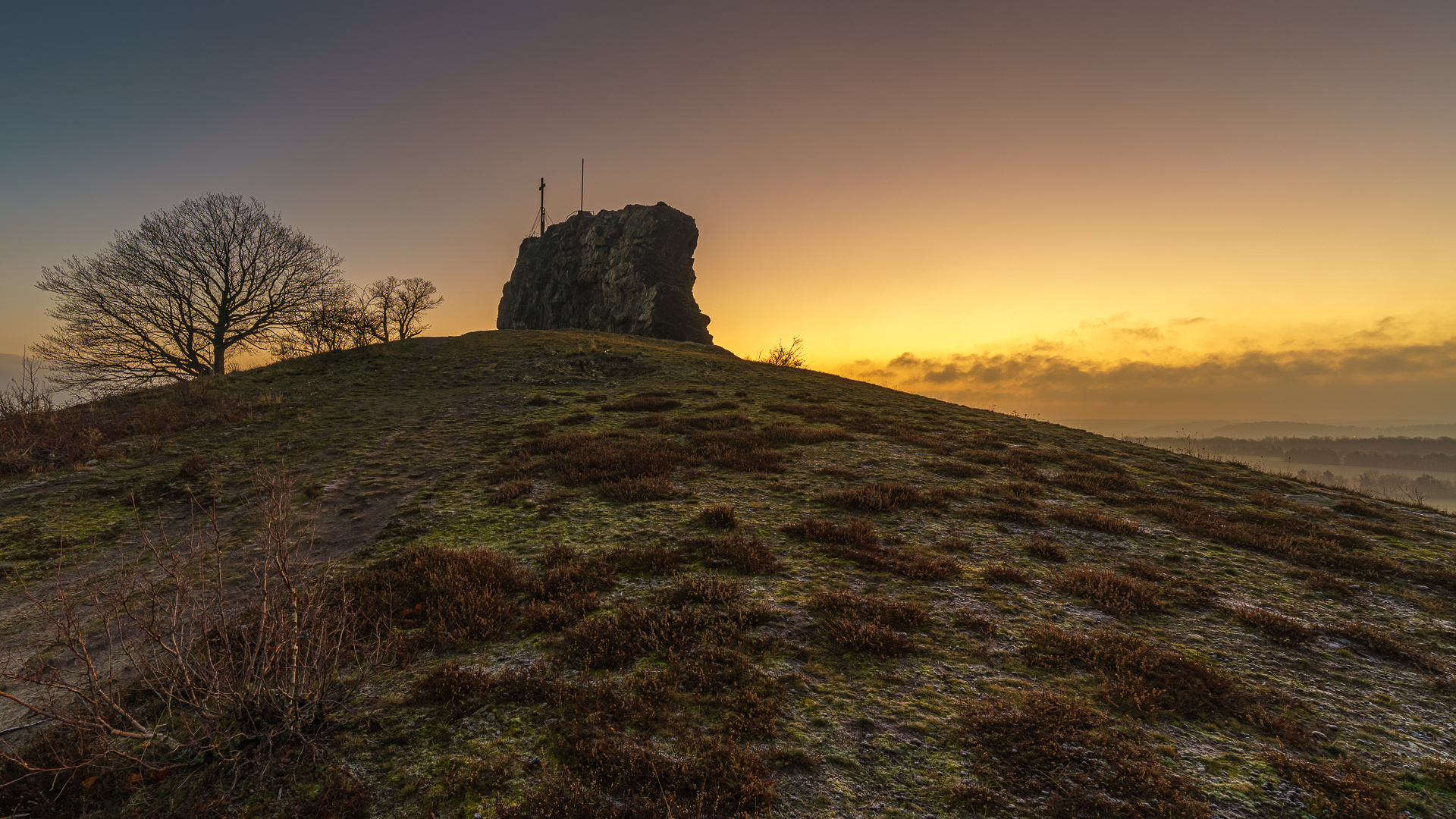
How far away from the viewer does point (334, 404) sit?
21.0 metres

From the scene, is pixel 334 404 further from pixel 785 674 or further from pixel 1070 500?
pixel 1070 500

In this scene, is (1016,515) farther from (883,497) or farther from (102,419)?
(102,419)

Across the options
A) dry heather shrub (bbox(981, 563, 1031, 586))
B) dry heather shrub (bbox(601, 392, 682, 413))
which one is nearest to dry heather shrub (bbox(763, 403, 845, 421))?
dry heather shrub (bbox(601, 392, 682, 413))

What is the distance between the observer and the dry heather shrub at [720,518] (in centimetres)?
879

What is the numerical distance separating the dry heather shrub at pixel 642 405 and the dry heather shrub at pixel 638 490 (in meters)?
8.30

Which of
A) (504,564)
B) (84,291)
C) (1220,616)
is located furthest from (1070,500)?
(84,291)

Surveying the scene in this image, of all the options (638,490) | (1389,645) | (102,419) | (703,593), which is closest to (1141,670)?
(1389,645)

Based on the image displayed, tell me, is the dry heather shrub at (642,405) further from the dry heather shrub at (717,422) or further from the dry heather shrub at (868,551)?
the dry heather shrub at (868,551)

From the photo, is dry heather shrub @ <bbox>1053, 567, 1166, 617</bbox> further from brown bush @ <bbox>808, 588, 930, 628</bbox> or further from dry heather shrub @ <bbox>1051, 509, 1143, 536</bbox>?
brown bush @ <bbox>808, 588, 930, 628</bbox>

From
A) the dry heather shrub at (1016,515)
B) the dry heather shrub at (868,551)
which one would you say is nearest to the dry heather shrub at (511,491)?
the dry heather shrub at (868,551)

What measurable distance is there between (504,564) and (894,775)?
5.48 metres

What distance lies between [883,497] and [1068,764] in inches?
245

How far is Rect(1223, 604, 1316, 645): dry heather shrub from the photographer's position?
584cm

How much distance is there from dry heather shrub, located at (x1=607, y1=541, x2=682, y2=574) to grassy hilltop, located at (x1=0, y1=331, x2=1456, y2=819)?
0.27 ft
